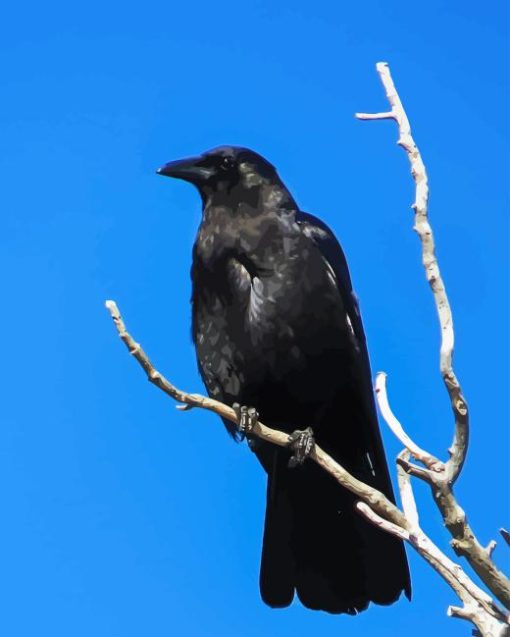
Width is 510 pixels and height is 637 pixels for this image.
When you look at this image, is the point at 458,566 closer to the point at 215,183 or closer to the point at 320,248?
the point at 320,248

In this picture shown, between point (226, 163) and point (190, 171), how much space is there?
0.20m

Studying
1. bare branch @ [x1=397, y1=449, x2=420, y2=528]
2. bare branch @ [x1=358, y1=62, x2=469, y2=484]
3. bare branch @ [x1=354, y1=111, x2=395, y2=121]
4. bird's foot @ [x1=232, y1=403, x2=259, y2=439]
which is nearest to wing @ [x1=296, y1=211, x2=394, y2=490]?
bird's foot @ [x1=232, y1=403, x2=259, y2=439]

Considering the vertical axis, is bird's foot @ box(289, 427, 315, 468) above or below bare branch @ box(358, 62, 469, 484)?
above

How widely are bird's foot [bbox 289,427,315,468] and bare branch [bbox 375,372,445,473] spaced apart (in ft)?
3.82

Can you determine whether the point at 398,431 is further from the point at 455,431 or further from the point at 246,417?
the point at 246,417

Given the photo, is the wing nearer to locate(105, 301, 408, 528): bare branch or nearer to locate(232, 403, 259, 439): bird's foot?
locate(232, 403, 259, 439): bird's foot

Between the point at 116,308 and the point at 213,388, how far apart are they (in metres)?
1.86

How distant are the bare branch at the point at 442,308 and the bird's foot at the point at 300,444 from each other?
153 centimetres

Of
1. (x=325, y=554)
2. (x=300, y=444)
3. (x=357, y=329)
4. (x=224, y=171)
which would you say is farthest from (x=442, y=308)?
(x=224, y=171)

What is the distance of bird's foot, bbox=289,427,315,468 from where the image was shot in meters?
5.40

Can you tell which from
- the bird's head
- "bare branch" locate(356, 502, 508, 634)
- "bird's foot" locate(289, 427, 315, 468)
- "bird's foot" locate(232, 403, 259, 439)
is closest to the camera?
"bare branch" locate(356, 502, 508, 634)

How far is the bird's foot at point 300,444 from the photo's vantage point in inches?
213

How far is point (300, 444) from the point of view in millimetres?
5434

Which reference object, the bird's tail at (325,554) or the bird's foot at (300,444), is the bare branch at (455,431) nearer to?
the bird's foot at (300,444)
